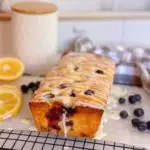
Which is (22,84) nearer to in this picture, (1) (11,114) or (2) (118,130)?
(1) (11,114)

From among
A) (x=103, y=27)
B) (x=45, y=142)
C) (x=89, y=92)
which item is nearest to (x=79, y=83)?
(x=89, y=92)

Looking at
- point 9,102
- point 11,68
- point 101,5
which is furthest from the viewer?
point 101,5

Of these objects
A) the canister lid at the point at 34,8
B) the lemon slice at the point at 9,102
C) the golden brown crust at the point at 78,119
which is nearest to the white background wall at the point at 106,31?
the canister lid at the point at 34,8

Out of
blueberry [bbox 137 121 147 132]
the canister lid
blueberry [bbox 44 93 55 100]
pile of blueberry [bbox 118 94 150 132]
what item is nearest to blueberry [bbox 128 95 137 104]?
pile of blueberry [bbox 118 94 150 132]

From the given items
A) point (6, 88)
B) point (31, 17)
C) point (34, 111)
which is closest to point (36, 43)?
point (31, 17)

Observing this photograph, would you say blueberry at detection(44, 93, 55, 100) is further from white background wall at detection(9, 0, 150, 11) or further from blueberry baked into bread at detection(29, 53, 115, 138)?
white background wall at detection(9, 0, 150, 11)

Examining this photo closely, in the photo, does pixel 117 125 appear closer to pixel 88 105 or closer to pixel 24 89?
pixel 88 105
